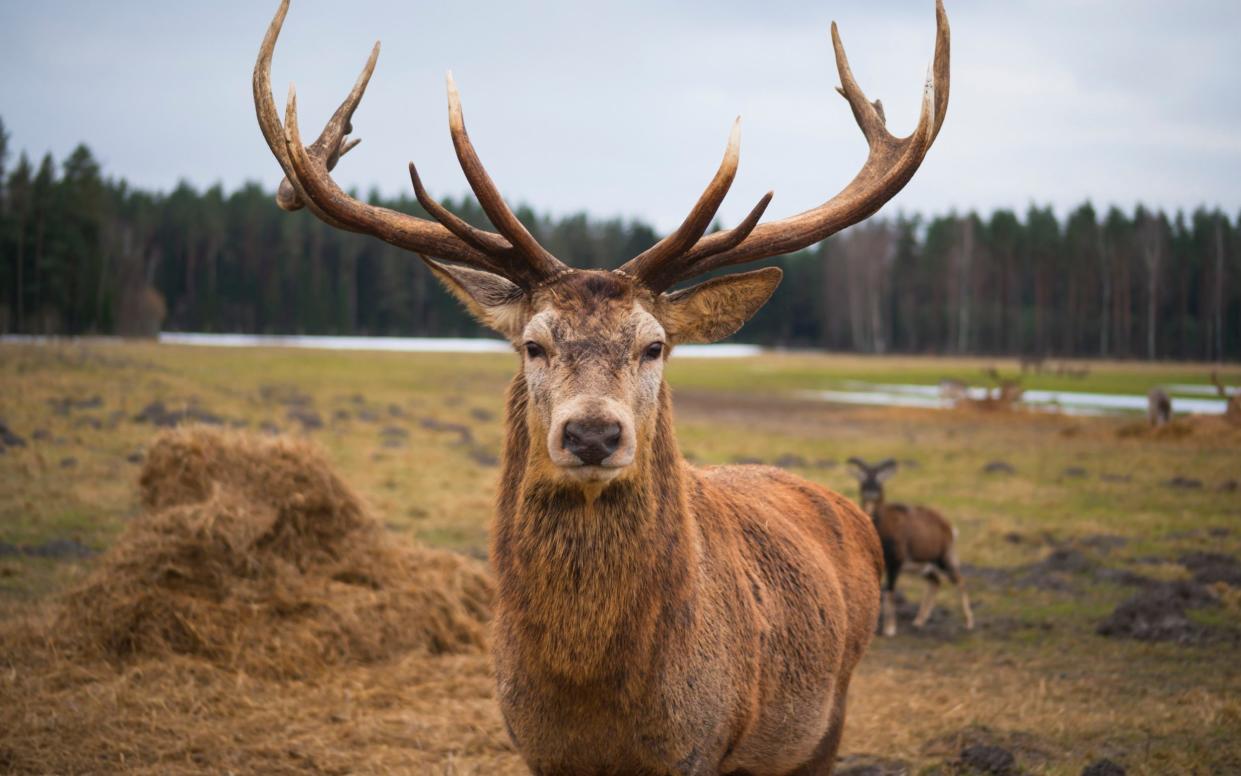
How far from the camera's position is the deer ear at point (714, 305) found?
13.4ft

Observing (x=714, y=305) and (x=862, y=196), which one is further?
(x=862, y=196)

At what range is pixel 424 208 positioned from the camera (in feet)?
12.2

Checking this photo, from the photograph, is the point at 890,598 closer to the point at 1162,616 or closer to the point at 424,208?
the point at 1162,616

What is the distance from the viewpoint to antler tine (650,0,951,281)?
423 cm

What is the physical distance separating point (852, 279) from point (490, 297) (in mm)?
80040

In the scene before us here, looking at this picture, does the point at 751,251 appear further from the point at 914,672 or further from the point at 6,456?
the point at 6,456

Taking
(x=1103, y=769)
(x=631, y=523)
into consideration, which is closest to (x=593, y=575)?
(x=631, y=523)

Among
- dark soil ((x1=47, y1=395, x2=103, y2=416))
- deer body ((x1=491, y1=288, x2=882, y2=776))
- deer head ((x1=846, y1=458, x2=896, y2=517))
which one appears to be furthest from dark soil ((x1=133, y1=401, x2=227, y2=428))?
deer body ((x1=491, y1=288, x2=882, y2=776))

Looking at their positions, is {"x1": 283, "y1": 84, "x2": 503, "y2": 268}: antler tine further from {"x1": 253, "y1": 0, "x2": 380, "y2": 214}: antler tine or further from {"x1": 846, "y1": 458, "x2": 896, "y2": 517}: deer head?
{"x1": 846, "y1": 458, "x2": 896, "y2": 517}: deer head

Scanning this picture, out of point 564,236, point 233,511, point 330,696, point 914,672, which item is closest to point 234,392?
point 233,511

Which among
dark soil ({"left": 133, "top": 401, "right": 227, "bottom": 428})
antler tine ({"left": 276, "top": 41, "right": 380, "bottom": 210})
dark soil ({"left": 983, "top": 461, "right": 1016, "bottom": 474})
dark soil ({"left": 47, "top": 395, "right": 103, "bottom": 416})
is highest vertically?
antler tine ({"left": 276, "top": 41, "right": 380, "bottom": 210})

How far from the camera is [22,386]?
19.2m

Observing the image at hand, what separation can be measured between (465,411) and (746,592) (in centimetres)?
2313

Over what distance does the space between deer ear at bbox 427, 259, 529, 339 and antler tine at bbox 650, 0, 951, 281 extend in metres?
0.76
